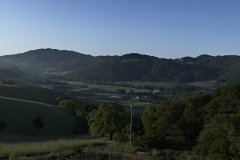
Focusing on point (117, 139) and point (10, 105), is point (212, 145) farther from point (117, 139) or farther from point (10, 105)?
point (10, 105)

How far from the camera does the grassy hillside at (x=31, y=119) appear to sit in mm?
51763

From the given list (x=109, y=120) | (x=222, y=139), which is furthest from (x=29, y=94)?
(x=222, y=139)

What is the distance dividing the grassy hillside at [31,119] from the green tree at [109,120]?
666 inches

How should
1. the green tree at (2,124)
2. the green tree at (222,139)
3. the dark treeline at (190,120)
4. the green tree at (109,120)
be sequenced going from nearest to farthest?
the green tree at (222,139), the dark treeline at (190,120), the green tree at (109,120), the green tree at (2,124)

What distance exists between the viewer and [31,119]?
185ft

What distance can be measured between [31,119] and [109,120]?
2434cm

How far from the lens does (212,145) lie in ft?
74.5

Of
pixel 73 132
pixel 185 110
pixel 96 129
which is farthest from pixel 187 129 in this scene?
pixel 73 132

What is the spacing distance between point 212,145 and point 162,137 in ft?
30.6

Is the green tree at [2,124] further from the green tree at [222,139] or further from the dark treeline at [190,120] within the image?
the green tree at [222,139]

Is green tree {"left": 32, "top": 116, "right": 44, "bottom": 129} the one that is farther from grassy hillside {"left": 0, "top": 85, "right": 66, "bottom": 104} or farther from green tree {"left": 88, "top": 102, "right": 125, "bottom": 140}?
grassy hillside {"left": 0, "top": 85, "right": 66, "bottom": 104}

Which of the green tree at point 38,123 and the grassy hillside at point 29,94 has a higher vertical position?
the grassy hillside at point 29,94

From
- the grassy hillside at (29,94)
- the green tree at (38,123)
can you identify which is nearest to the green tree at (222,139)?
the green tree at (38,123)

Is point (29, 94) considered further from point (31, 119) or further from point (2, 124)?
point (2, 124)
